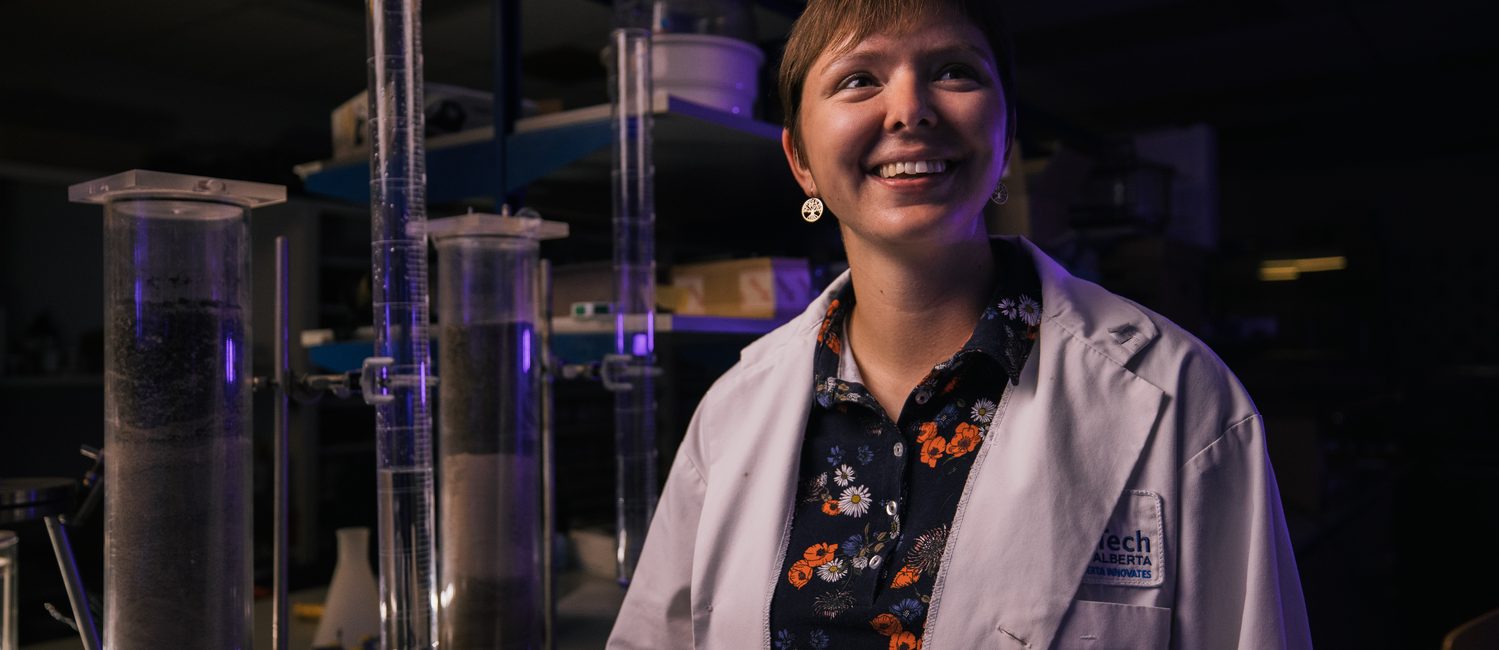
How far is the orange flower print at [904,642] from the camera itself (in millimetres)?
1029

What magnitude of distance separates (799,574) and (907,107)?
0.52m

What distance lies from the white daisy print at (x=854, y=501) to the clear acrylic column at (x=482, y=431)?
18.7 inches

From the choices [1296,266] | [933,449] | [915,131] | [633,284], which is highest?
[1296,266]

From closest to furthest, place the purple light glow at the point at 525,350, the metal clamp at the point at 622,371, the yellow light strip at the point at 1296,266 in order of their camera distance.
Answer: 1. the purple light glow at the point at 525,350
2. the metal clamp at the point at 622,371
3. the yellow light strip at the point at 1296,266

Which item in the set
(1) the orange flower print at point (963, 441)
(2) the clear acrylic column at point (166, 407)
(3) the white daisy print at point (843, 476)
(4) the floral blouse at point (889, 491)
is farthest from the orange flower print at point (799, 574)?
(2) the clear acrylic column at point (166, 407)

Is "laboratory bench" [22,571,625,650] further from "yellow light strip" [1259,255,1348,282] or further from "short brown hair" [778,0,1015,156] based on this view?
"yellow light strip" [1259,255,1348,282]

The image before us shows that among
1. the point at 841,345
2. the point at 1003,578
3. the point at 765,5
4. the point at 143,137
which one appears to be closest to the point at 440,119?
the point at 765,5

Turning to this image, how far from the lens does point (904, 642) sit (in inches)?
40.8

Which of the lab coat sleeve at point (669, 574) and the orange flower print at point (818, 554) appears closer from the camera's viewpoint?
the orange flower print at point (818, 554)

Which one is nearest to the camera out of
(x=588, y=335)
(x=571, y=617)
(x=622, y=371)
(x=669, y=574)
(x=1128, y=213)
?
(x=669, y=574)

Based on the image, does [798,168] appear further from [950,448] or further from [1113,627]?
[1113,627]

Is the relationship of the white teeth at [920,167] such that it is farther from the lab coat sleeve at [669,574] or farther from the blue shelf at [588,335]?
the blue shelf at [588,335]

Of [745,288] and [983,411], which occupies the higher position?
[745,288]

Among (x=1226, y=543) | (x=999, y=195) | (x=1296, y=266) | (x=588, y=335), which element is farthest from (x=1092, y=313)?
(x=1296, y=266)
